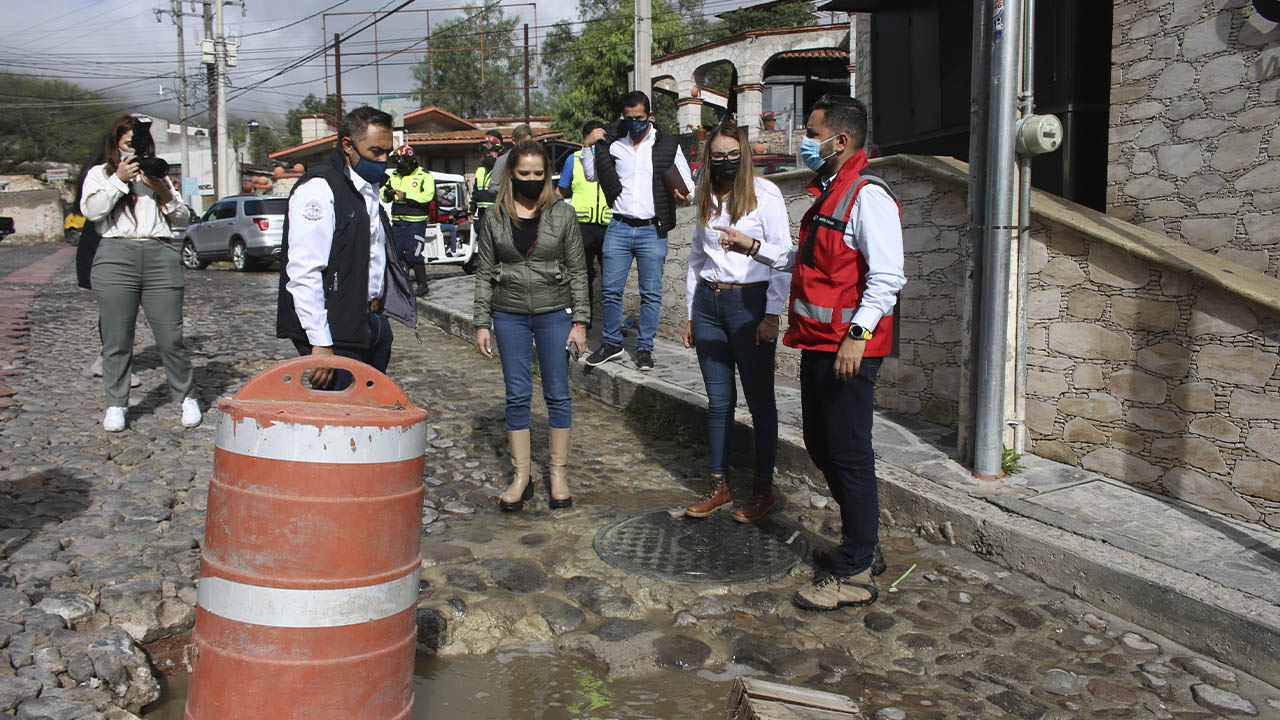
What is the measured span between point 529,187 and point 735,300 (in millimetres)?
1179

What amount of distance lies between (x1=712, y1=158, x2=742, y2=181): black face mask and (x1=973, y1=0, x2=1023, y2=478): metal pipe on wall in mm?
1319

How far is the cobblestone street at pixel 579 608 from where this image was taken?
303 centimetres

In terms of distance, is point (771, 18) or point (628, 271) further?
point (771, 18)

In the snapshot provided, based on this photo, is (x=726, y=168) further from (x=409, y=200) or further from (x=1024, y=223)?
(x=409, y=200)

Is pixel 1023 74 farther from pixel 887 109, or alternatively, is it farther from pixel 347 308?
pixel 887 109

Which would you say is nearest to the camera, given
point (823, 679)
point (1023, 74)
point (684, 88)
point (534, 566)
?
point (823, 679)

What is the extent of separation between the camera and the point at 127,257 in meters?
5.74

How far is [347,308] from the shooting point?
3975 mm

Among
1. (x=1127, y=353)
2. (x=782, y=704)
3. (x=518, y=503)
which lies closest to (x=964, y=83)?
(x=1127, y=353)

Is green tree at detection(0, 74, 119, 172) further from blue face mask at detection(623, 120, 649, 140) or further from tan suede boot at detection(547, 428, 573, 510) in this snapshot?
tan suede boot at detection(547, 428, 573, 510)

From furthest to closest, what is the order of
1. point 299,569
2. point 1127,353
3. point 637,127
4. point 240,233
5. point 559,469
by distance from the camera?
point 240,233, point 637,127, point 559,469, point 1127,353, point 299,569

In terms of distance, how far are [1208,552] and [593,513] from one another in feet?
9.22

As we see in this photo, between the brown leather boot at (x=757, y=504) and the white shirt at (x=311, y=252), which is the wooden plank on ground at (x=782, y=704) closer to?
the brown leather boot at (x=757, y=504)

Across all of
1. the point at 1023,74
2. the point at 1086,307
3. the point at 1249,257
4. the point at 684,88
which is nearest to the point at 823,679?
the point at 1086,307
